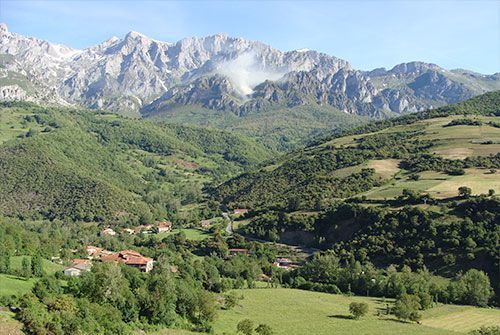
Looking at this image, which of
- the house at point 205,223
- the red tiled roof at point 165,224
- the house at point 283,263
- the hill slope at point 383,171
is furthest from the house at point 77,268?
the hill slope at point 383,171

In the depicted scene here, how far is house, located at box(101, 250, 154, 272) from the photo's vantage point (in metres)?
97.2

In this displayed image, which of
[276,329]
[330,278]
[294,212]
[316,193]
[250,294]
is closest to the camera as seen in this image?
[276,329]

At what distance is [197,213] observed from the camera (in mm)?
174125

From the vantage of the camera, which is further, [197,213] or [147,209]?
[147,209]

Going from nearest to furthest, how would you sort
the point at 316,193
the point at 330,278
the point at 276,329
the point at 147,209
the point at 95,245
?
1. the point at 276,329
2. the point at 330,278
3. the point at 95,245
4. the point at 316,193
5. the point at 147,209

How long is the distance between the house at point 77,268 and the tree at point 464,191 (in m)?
79.2

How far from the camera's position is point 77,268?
8256 centimetres

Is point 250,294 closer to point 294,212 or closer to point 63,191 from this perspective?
point 294,212

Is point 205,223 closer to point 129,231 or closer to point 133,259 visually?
point 129,231

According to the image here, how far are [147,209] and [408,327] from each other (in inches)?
4984

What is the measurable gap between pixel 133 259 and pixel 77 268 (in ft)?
62.8

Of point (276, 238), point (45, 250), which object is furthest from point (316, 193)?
point (45, 250)

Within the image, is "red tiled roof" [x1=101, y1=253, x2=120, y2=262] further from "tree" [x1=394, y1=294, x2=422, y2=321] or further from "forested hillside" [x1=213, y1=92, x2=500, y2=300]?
"tree" [x1=394, y1=294, x2=422, y2=321]

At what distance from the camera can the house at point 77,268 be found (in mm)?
79062
